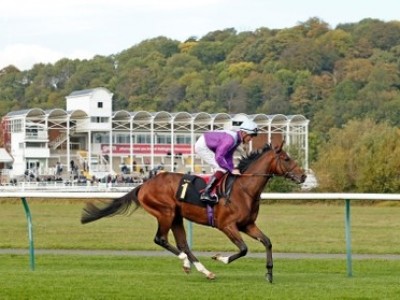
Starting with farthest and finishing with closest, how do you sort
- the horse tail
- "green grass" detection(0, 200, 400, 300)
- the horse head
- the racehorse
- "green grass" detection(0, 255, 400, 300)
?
the horse tail, the horse head, the racehorse, "green grass" detection(0, 200, 400, 300), "green grass" detection(0, 255, 400, 300)

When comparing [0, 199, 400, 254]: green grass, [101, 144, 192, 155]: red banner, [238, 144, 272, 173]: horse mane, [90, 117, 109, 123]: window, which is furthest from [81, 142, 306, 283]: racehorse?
[101, 144, 192, 155]: red banner

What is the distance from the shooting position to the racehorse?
1291 cm

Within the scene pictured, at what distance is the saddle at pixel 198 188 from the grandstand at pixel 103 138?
67361 millimetres

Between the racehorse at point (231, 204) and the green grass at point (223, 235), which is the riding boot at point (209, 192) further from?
the green grass at point (223, 235)

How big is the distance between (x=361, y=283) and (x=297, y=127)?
268 feet

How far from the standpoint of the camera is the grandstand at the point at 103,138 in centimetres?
8394

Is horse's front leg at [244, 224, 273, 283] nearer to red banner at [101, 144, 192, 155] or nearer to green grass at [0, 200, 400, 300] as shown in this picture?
→ green grass at [0, 200, 400, 300]

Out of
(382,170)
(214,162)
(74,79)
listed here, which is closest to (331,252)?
(214,162)

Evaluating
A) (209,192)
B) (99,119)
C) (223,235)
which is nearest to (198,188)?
(209,192)

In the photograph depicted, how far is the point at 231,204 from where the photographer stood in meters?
13.0

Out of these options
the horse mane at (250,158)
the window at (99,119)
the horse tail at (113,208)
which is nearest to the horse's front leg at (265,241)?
the horse mane at (250,158)

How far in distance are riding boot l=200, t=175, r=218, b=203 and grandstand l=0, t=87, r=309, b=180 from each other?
67606mm

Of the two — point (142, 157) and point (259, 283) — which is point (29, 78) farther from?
point (259, 283)

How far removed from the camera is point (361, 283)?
41.1 ft
